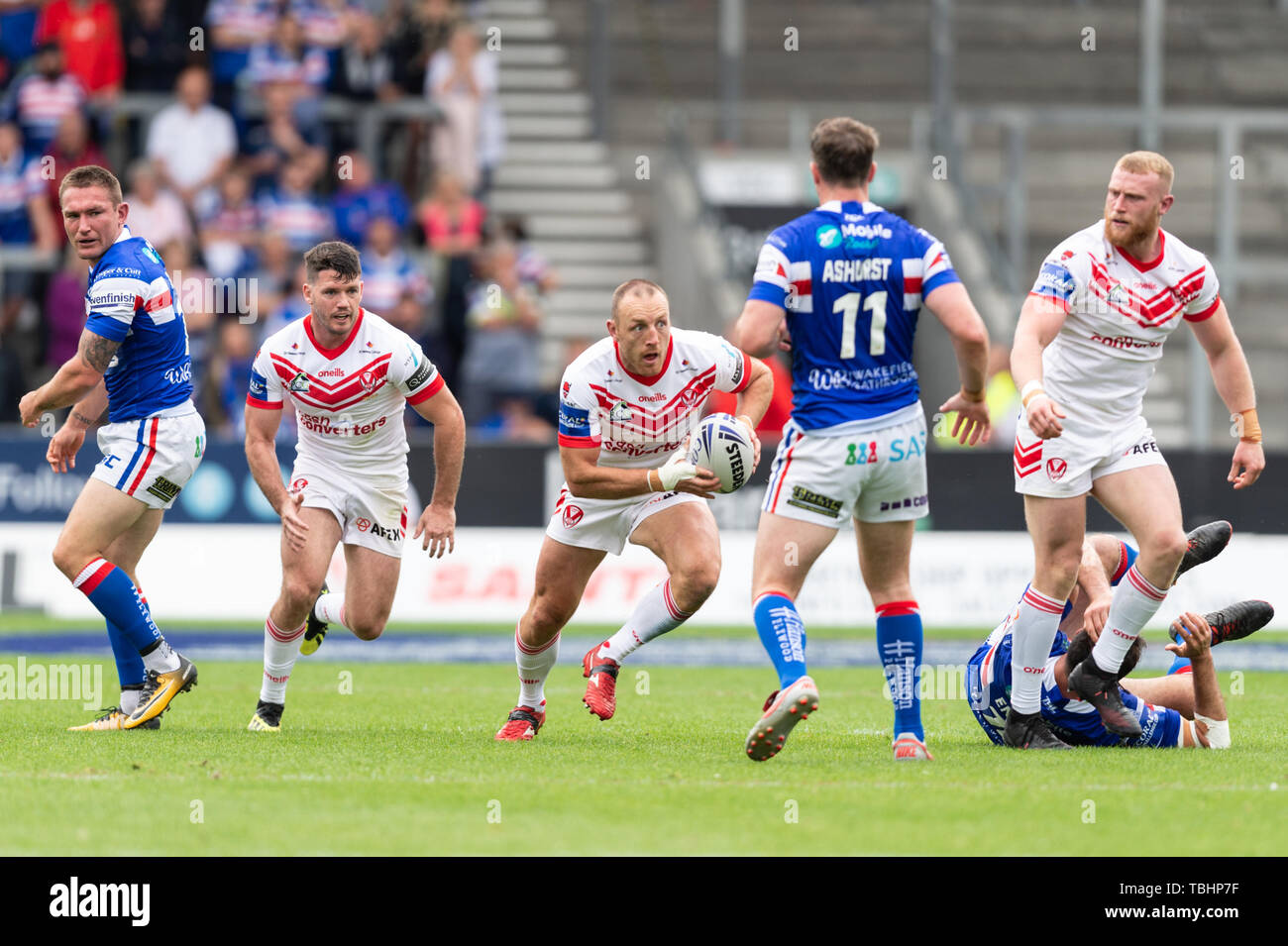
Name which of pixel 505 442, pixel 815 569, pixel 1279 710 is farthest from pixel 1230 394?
pixel 505 442

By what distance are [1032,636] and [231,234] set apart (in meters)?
12.6

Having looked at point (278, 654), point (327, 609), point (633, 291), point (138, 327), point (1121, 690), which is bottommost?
point (1121, 690)

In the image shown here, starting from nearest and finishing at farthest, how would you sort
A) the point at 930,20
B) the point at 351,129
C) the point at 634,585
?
the point at 634,585
the point at 351,129
the point at 930,20

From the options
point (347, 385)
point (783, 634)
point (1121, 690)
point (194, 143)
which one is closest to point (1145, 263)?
point (1121, 690)

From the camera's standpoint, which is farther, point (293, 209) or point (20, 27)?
point (20, 27)

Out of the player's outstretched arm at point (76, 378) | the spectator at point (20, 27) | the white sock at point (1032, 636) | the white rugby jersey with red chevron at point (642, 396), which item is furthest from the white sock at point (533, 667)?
the spectator at point (20, 27)

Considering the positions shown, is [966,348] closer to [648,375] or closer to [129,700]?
[648,375]

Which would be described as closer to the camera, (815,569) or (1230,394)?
(1230,394)

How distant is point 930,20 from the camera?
2338 cm

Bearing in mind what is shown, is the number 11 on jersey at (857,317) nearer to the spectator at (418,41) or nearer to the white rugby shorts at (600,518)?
the white rugby shorts at (600,518)

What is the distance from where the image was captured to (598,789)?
7.26 m

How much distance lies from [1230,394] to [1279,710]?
2693 mm

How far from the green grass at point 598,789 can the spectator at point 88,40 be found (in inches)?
445
